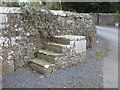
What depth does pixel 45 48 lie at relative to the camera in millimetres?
5242

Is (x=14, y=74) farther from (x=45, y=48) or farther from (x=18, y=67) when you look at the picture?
(x=45, y=48)

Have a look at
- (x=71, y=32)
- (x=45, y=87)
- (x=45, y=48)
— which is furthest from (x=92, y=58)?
(x=45, y=87)

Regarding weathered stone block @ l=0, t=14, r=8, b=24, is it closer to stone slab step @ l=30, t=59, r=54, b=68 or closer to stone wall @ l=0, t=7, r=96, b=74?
stone wall @ l=0, t=7, r=96, b=74

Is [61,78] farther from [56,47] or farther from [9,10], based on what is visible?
[9,10]

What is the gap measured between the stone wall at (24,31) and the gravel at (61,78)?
1.33 feet

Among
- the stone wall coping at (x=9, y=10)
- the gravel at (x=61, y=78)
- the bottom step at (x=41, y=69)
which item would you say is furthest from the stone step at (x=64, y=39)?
the stone wall coping at (x=9, y=10)

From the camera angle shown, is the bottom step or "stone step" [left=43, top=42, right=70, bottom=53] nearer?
the bottom step

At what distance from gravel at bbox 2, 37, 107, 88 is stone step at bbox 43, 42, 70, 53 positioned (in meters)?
0.56

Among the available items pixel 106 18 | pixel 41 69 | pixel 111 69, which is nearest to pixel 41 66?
pixel 41 69

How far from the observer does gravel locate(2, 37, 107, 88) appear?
3746 mm

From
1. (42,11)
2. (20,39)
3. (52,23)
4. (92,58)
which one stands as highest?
(42,11)

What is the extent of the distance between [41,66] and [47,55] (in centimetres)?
41

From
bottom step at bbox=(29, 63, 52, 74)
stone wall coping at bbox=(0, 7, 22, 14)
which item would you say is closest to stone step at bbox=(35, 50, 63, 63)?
bottom step at bbox=(29, 63, 52, 74)

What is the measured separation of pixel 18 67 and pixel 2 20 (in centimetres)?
132
